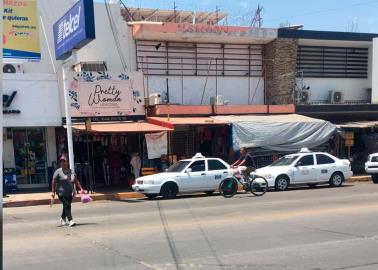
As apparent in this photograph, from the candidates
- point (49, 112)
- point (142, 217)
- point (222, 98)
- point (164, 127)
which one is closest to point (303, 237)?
point (142, 217)

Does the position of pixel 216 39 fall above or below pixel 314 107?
above

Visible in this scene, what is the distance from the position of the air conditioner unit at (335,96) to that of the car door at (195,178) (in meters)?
11.8

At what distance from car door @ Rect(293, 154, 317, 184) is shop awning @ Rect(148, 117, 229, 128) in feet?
12.2

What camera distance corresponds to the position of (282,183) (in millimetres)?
20250

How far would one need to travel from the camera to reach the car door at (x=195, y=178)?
1842 cm

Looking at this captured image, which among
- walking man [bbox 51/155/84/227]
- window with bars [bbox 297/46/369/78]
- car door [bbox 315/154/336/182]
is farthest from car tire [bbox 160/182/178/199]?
window with bars [bbox 297/46/369/78]

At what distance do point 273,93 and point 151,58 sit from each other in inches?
260

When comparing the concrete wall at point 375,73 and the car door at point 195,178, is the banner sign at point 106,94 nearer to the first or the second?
the car door at point 195,178

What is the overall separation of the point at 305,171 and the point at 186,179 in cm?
514

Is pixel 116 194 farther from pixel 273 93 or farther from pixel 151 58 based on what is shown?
pixel 273 93

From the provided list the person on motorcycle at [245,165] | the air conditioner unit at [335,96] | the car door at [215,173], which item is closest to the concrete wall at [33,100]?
the car door at [215,173]

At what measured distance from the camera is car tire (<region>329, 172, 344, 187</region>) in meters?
21.3

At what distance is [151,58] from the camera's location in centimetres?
2455

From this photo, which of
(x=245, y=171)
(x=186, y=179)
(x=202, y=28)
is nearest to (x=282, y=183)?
(x=245, y=171)
